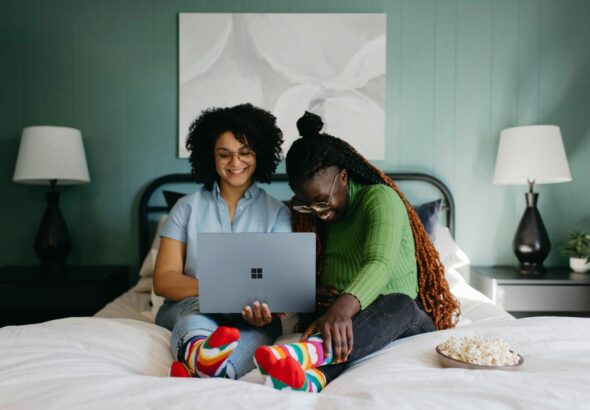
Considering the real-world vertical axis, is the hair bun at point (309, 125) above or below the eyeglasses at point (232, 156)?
above

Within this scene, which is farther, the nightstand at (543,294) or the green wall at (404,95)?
the green wall at (404,95)

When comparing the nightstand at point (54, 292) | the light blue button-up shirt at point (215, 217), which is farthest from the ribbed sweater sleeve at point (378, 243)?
the nightstand at point (54, 292)

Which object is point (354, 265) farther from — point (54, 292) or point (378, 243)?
point (54, 292)

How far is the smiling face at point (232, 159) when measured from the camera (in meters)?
1.51

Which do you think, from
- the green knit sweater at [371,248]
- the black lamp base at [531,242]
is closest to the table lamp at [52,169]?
the green knit sweater at [371,248]

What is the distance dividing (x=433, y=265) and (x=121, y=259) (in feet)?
5.87

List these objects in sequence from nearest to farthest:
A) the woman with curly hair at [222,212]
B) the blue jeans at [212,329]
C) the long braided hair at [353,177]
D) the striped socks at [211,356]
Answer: the striped socks at [211,356]
the blue jeans at [212,329]
the woman with curly hair at [222,212]
the long braided hair at [353,177]

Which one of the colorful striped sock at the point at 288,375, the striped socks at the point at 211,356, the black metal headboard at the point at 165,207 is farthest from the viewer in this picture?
the black metal headboard at the point at 165,207

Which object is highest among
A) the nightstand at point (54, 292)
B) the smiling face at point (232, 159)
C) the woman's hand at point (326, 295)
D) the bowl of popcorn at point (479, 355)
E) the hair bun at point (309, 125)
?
the hair bun at point (309, 125)

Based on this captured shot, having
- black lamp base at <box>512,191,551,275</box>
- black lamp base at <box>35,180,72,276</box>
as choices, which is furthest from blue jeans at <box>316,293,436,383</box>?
black lamp base at <box>35,180,72,276</box>

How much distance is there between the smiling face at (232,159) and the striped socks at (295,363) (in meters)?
0.68

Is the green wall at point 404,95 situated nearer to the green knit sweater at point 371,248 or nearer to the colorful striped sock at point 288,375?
the green knit sweater at point 371,248

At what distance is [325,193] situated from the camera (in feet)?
4.44

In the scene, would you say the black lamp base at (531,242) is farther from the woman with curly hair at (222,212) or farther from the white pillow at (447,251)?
the woman with curly hair at (222,212)
